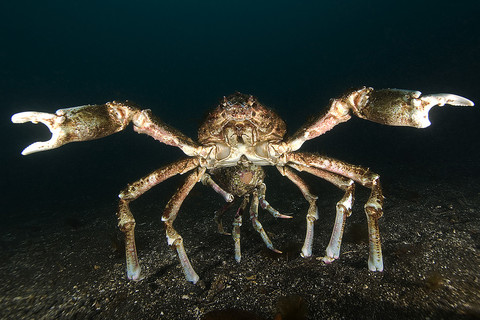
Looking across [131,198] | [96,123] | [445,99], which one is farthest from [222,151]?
[445,99]

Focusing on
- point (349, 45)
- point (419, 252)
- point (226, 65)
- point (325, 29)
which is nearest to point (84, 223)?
point (419, 252)

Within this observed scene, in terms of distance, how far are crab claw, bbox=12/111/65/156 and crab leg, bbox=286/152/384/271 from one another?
129 inches

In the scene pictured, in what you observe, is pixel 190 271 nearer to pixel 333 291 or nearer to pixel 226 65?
pixel 333 291

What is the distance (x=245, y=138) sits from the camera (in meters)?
3.82

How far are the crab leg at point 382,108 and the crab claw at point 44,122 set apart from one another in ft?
10.6

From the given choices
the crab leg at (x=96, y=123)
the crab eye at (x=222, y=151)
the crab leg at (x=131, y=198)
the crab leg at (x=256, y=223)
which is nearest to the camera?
the crab leg at (x=96, y=123)

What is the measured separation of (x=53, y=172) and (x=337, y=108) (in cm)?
3176

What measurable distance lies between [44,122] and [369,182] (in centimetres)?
446

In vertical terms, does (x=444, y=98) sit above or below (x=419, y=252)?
above

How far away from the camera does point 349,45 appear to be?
69.4m

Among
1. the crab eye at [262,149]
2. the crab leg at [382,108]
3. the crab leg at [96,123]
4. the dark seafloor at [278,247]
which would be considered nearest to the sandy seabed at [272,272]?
the dark seafloor at [278,247]

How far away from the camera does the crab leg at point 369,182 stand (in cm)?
348

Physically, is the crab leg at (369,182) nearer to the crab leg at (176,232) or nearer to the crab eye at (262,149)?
the crab eye at (262,149)

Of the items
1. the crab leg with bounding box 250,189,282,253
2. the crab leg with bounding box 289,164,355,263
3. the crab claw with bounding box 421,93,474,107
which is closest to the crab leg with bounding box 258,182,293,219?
the crab leg with bounding box 250,189,282,253
